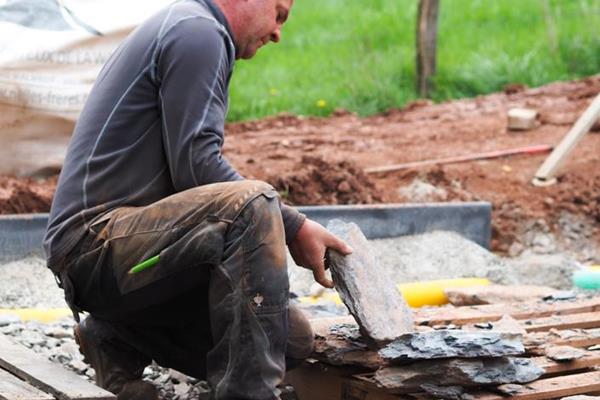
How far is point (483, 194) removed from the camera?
8.05 metres

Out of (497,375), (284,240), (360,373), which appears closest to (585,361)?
(497,375)

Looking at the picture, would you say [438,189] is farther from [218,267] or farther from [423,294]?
[218,267]

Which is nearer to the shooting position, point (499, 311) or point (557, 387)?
point (557, 387)

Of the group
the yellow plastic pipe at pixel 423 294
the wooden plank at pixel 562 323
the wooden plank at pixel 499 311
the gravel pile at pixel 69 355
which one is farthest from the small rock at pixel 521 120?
the gravel pile at pixel 69 355

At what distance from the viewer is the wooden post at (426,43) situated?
33.7 ft

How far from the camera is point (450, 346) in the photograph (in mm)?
3768

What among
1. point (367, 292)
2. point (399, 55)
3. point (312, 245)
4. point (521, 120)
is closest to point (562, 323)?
point (367, 292)

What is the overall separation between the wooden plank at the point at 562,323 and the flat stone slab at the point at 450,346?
816 millimetres

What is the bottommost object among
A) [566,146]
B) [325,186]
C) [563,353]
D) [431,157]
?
[431,157]

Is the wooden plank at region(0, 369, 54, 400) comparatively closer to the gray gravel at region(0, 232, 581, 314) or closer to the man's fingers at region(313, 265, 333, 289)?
the man's fingers at region(313, 265, 333, 289)

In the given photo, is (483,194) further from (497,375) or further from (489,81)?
(497,375)

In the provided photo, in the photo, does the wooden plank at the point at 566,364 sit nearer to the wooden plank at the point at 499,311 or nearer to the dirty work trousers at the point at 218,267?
the wooden plank at the point at 499,311

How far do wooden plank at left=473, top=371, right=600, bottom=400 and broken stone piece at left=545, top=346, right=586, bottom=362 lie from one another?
64 millimetres

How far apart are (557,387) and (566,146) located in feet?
14.3
